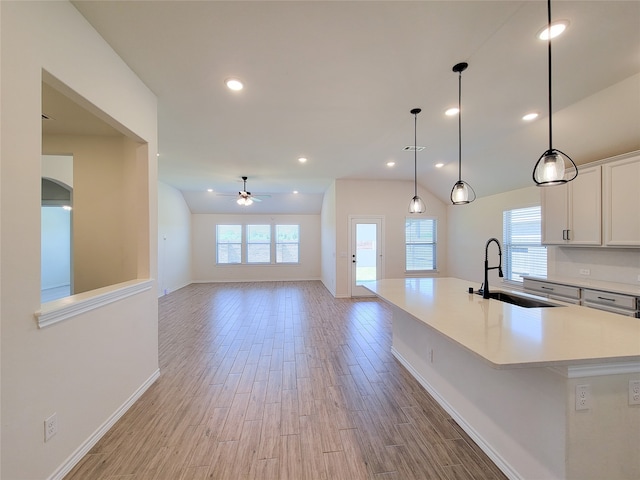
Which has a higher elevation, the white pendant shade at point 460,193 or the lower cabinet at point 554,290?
the white pendant shade at point 460,193

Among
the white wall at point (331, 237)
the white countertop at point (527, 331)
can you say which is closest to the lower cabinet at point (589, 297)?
the white countertop at point (527, 331)

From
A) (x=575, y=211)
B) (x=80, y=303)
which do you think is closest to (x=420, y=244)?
(x=575, y=211)

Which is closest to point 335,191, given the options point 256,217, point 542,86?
point 256,217

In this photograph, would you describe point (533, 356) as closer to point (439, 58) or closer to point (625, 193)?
point (439, 58)

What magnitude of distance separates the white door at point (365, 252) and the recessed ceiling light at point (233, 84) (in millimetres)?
4444

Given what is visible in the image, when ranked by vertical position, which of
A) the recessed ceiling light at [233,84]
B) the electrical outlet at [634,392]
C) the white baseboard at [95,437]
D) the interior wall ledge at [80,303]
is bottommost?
the white baseboard at [95,437]

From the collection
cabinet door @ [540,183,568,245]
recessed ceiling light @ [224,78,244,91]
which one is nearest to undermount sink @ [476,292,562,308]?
cabinet door @ [540,183,568,245]

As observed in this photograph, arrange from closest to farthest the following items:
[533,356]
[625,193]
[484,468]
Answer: [533,356] → [484,468] → [625,193]

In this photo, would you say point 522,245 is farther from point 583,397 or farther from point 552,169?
point 583,397

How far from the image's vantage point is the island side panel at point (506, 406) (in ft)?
4.36

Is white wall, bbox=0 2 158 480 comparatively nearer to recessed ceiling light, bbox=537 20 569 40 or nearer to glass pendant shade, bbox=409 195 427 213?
glass pendant shade, bbox=409 195 427 213

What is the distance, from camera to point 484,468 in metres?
1.63

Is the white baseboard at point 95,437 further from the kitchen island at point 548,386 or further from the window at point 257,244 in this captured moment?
the window at point 257,244

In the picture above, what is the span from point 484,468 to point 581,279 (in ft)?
11.5
